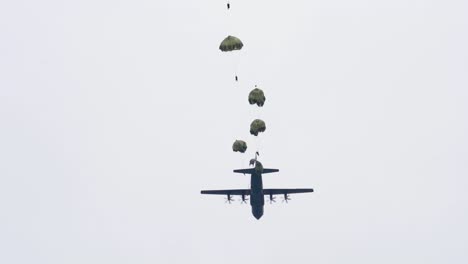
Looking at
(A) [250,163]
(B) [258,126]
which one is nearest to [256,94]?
(B) [258,126]

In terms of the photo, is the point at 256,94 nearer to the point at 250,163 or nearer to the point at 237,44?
the point at 237,44

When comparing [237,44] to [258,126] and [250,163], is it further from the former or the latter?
[250,163]

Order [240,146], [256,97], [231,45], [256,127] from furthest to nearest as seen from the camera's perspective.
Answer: [240,146] < [256,127] < [256,97] < [231,45]

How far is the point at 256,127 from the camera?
179 metres

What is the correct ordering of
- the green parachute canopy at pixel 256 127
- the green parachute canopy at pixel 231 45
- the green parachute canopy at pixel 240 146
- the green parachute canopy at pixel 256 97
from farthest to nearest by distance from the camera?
the green parachute canopy at pixel 240 146
the green parachute canopy at pixel 256 127
the green parachute canopy at pixel 256 97
the green parachute canopy at pixel 231 45

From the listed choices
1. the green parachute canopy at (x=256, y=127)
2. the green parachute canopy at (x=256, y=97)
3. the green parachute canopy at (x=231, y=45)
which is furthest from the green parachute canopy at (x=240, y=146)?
the green parachute canopy at (x=231, y=45)

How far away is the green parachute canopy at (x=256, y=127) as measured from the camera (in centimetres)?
17688

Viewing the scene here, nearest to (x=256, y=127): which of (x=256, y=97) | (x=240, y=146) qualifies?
(x=240, y=146)

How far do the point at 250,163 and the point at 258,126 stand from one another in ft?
54.7

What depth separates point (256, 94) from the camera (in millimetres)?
175375

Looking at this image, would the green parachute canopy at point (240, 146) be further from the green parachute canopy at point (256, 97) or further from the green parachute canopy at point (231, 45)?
the green parachute canopy at point (231, 45)

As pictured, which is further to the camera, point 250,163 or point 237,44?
point 250,163

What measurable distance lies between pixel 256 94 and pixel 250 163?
22.1m

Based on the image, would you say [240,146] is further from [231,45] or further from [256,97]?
[231,45]
